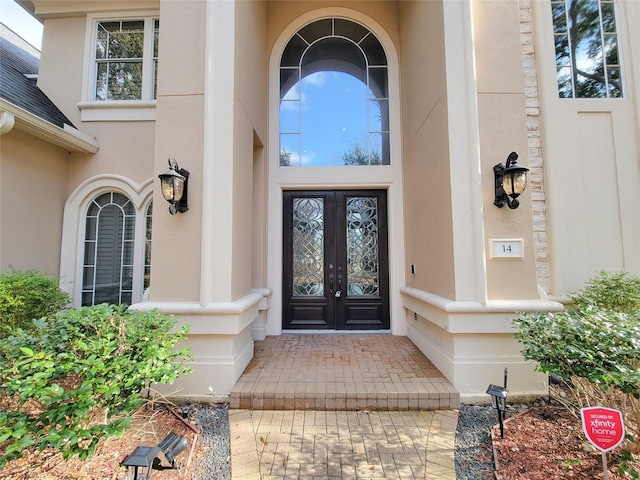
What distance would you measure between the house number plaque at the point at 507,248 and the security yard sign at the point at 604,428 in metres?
1.72

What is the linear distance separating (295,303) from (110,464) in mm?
3351

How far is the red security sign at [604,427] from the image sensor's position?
1852 millimetres

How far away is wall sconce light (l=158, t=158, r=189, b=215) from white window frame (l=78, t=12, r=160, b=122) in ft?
9.12

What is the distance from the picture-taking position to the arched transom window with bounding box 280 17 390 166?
5453mm

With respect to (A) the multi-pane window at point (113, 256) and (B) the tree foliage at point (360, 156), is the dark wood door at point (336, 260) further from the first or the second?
(A) the multi-pane window at point (113, 256)

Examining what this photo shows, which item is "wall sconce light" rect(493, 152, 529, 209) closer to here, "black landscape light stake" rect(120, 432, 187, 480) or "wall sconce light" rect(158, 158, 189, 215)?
"wall sconce light" rect(158, 158, 189, 215)

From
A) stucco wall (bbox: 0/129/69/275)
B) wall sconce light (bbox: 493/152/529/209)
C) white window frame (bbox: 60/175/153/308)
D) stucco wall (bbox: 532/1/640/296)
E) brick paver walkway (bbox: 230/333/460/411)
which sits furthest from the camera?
white window frame (bbox: 60/175/153/308)

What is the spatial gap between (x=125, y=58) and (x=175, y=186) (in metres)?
4.17

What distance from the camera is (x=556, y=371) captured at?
235cm

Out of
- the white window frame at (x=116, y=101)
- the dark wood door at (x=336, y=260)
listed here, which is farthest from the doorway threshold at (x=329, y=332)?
the white window frame at (x=116, y=101)

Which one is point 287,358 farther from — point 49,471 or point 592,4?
point 592,4

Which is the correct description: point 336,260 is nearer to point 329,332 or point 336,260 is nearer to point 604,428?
point 329,332

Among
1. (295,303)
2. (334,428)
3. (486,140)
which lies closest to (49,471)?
(334,428)

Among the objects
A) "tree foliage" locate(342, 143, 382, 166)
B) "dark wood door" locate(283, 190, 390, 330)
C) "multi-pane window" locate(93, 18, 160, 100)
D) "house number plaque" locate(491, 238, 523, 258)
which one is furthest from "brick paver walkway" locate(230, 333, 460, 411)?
"multi-pane window" locate(93, 18, 160, 100)
